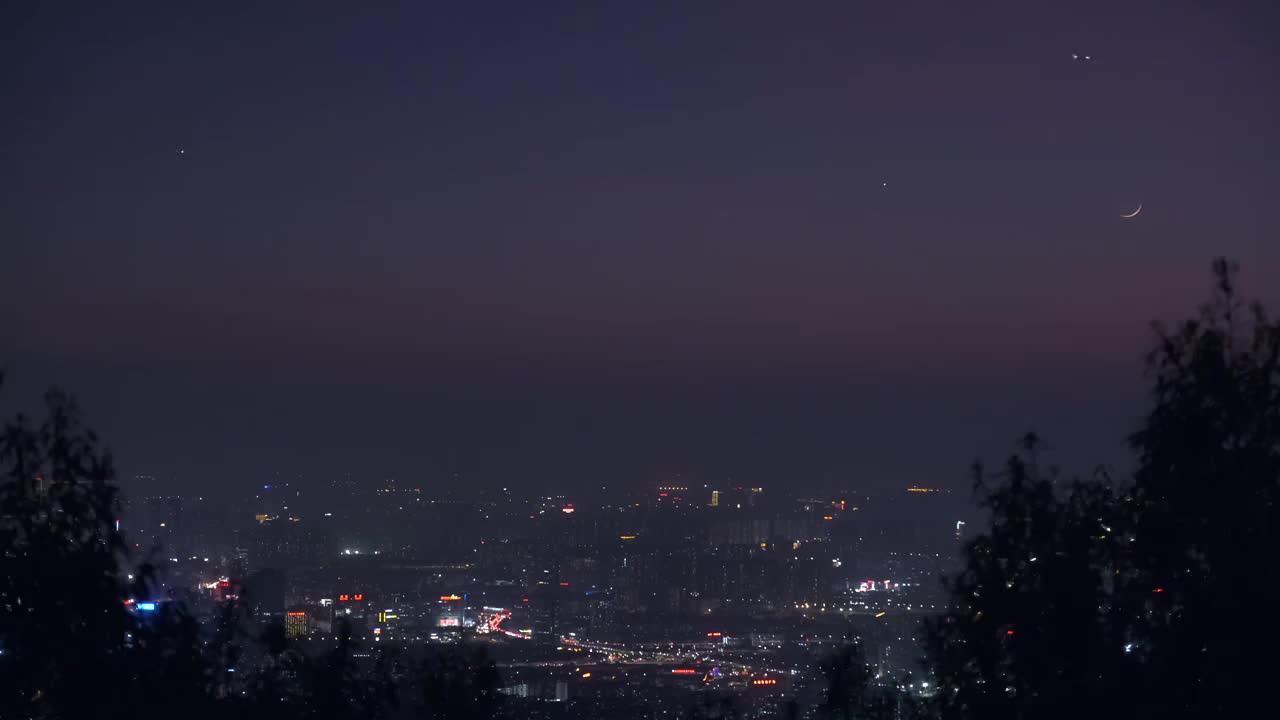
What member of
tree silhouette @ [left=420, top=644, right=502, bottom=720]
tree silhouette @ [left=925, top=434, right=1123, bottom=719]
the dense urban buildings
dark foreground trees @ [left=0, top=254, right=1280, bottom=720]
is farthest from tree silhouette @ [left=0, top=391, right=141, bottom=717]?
tree silhouette @ [left=925, top=434, right=1123, bottom=719]

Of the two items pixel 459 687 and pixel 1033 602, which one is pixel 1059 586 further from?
pixel 459 687

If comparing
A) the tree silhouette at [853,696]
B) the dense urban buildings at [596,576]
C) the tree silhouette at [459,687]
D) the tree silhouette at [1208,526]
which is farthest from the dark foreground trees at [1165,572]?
the tree silhouette at [459,687]

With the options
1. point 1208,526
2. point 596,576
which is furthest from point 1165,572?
point 596,576

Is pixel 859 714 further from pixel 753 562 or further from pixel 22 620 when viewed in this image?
pixel 753 562

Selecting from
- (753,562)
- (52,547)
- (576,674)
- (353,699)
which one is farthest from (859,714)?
(753,562)

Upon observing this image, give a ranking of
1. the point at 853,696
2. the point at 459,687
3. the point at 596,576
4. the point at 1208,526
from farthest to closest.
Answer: the point at 596,576, the point at 853,696, the point at 459,687, the point at 1208,526

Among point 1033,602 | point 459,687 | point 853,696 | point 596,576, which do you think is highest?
point 1033,602

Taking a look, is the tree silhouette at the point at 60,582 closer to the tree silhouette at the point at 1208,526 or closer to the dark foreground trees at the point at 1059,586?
the dark foreground trees at the point at 1059,586

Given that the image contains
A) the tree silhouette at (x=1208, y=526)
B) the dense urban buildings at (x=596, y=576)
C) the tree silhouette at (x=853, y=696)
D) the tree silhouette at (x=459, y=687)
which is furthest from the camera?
the dense urban buildings at (x=596, y=576)

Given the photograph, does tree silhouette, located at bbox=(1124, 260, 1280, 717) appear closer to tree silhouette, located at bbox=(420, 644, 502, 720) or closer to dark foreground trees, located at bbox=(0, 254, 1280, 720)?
dark foreground trees, located at bbox=(0, 254, 1280, 720)
